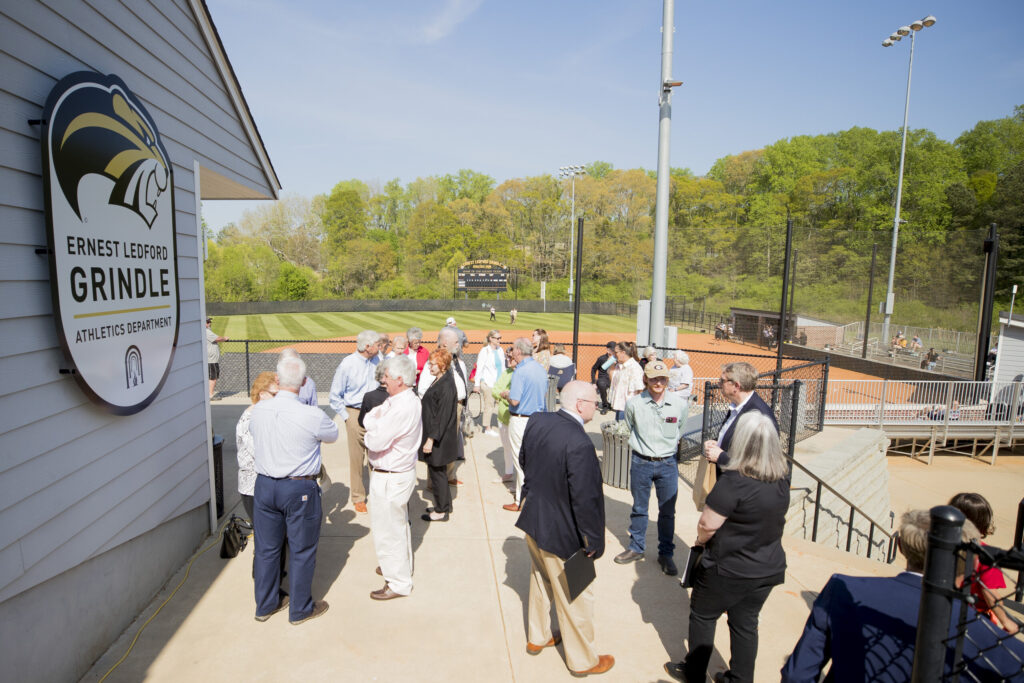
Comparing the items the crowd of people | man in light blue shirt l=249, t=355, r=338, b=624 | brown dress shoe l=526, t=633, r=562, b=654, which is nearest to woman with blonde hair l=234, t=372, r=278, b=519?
the crowd of people

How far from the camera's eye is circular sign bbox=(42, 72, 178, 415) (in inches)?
135

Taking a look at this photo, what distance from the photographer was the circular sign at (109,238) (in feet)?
11.3

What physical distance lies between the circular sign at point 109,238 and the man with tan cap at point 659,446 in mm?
4014

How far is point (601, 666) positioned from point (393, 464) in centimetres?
207

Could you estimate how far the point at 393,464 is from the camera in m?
4.46

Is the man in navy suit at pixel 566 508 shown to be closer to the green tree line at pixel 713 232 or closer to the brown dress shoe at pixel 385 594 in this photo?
the brown dress shoe at pixel 385 594

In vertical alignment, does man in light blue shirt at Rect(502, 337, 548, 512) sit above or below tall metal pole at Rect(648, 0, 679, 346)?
below

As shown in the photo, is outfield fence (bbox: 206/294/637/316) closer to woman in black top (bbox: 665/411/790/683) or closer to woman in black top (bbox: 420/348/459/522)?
woman in black top (bbox: 420/348/459/522)

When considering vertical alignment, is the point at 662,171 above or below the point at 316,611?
above

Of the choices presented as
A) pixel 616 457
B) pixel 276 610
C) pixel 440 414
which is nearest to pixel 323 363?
pixel 616 457

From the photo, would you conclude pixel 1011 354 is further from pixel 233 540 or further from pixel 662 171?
pixel 233 540

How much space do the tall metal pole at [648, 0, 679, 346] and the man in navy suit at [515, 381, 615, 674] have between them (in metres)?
6.79

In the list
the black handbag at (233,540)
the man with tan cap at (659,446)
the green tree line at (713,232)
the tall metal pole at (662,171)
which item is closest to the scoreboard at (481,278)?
the green tree line at (713,232)

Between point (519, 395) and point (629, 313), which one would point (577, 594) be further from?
point (629, 313)
